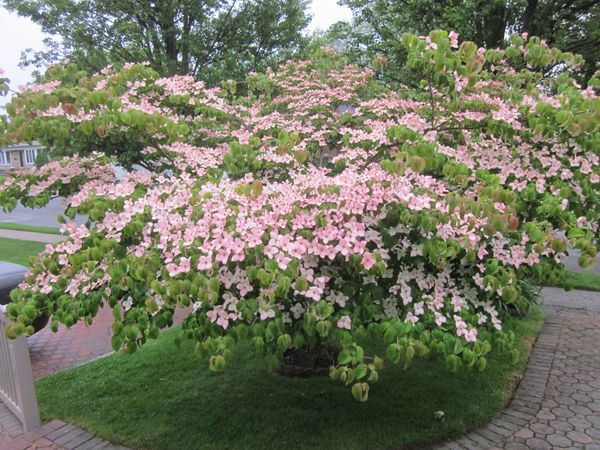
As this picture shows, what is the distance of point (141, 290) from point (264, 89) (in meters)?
3.63

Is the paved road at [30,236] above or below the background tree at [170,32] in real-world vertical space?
below

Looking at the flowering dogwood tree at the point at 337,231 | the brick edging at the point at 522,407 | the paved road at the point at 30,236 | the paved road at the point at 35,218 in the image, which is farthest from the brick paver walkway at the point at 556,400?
the paved road at the point at 35,218

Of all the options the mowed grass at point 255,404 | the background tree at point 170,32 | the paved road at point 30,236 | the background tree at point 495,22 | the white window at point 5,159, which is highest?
the white window at point 5,159

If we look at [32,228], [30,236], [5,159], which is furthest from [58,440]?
[5,159]

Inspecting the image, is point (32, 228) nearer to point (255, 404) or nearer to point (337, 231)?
point (255, 404)

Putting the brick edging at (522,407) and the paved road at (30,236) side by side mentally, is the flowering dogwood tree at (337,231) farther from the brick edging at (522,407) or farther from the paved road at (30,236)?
the paved road at (30,236)

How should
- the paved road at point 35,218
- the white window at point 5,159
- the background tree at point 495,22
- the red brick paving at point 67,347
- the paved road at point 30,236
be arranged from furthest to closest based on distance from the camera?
the white window at point 5,159, the paved road at point 35,218, the paved road at point 30,236, the background tree at point 495,22, the red brick paving at point 67,347

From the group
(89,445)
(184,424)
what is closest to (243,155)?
(184,424)

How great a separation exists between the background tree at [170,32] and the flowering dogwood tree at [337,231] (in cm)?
802

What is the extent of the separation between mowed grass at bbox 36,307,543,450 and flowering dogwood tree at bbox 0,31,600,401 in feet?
3.07

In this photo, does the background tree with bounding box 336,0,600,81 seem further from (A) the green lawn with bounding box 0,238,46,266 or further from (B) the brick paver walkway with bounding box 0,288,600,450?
(A) the green lawn with bounding box 0,238,46,266

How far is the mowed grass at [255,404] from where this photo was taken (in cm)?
361

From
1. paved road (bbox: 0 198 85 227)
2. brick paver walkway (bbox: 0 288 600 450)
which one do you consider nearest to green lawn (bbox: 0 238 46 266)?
paved road (bbox: 0 198 85 227)

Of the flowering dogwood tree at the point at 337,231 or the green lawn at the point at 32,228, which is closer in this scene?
the flowering dogwood tree at the point at 337,231
